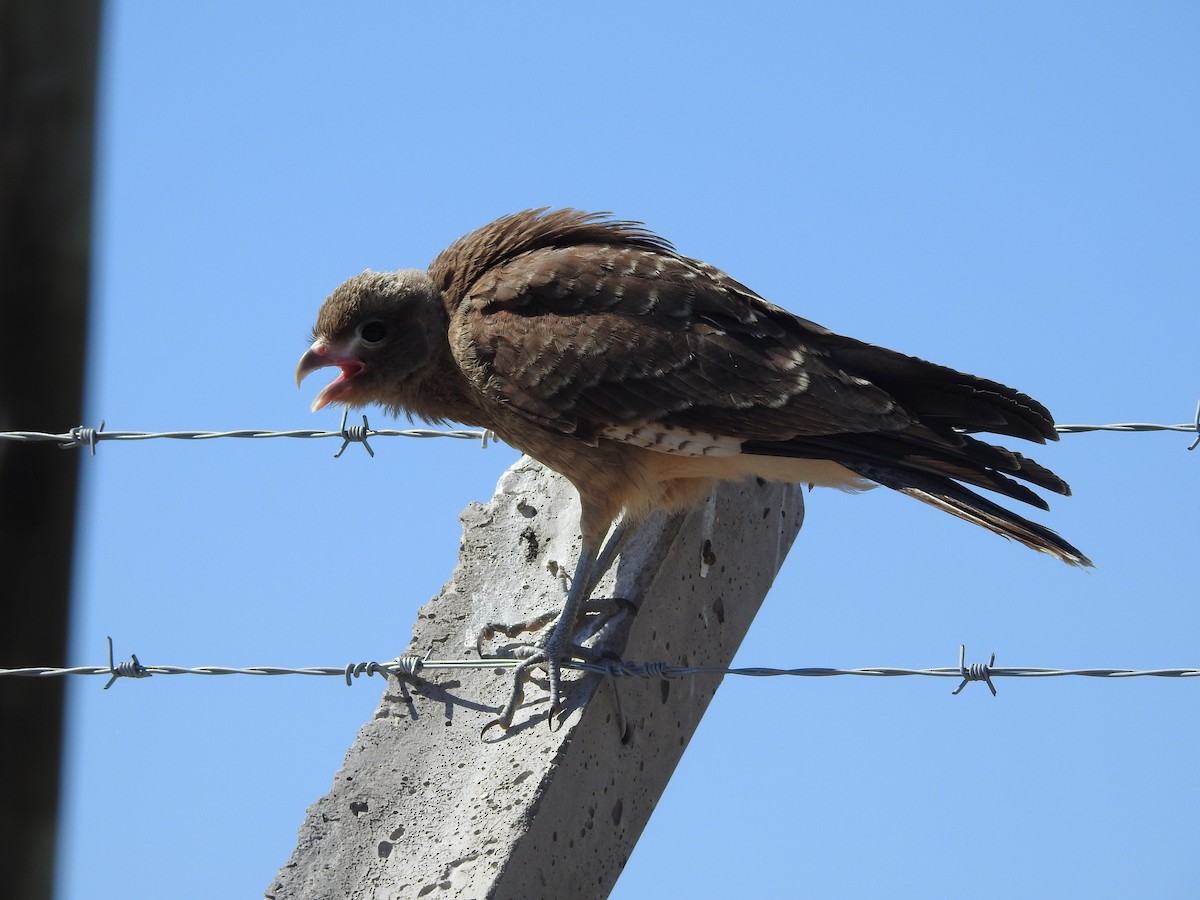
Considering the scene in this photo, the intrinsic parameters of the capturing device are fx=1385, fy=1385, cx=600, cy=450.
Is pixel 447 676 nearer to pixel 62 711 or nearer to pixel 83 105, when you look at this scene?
pixel 62 711

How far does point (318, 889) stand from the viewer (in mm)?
3412

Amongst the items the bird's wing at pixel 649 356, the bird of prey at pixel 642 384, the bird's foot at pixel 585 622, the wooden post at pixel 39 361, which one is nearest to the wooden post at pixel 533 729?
the bird's foot at pixel 585 622

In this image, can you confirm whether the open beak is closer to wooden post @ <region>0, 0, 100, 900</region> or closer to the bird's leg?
wooden post @ <region>0, 0, 100, 900</region>

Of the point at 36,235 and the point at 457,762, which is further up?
the point at 36,235

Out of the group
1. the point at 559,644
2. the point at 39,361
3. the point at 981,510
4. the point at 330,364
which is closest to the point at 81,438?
the point at 39,361

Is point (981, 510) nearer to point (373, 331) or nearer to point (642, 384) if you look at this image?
point (642, 384)

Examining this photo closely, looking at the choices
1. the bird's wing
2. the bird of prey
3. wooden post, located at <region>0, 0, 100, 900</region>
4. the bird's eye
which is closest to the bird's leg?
the bird of prey

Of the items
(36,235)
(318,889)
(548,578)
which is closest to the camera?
(318,889)

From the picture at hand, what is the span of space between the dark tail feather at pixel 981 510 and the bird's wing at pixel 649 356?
0.42ft

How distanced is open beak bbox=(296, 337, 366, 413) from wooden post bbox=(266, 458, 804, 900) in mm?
567

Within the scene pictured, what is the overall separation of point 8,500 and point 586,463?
1.57 meters

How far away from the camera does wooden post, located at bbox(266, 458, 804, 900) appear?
134 inches

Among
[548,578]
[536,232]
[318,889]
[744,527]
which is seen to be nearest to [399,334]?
[536,232]

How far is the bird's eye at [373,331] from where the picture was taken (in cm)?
416
